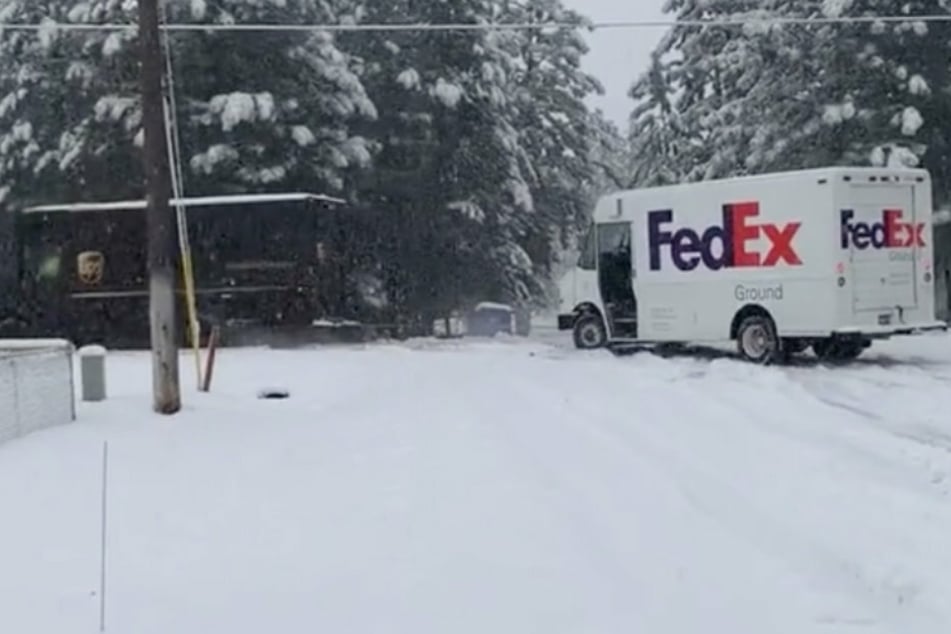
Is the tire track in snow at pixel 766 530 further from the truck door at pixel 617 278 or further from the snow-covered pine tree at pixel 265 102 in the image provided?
the snow-covered pine tree at pixel 265 102

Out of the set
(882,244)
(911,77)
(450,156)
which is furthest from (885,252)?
(450,156)

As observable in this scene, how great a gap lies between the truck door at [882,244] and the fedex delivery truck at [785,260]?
0.05ft

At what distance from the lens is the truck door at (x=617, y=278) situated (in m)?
20.1

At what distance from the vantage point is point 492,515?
766 centimetres

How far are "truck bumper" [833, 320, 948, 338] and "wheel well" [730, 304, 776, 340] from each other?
1.17 m

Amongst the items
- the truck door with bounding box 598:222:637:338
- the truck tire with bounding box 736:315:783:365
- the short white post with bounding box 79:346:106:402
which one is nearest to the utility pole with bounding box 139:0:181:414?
the short white post with bounding box 79:346:106:402

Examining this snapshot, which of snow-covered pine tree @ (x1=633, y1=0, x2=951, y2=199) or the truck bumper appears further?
snow-covered pine tree @ (x1=633, y1=0, x2=951, y2=199)

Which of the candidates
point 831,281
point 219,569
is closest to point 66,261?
point 831,281

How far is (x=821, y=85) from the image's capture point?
28078 mm

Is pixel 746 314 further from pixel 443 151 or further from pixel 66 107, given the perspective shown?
pixel 66 107

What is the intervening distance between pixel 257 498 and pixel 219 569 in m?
1.77

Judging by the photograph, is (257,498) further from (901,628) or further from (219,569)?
(901,628)

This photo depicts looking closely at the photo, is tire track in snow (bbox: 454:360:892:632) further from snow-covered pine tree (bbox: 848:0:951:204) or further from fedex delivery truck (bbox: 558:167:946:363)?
snow-covered pine tree (bbox: 848:0:951:204)

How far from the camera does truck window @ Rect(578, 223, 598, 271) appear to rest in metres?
20.8
